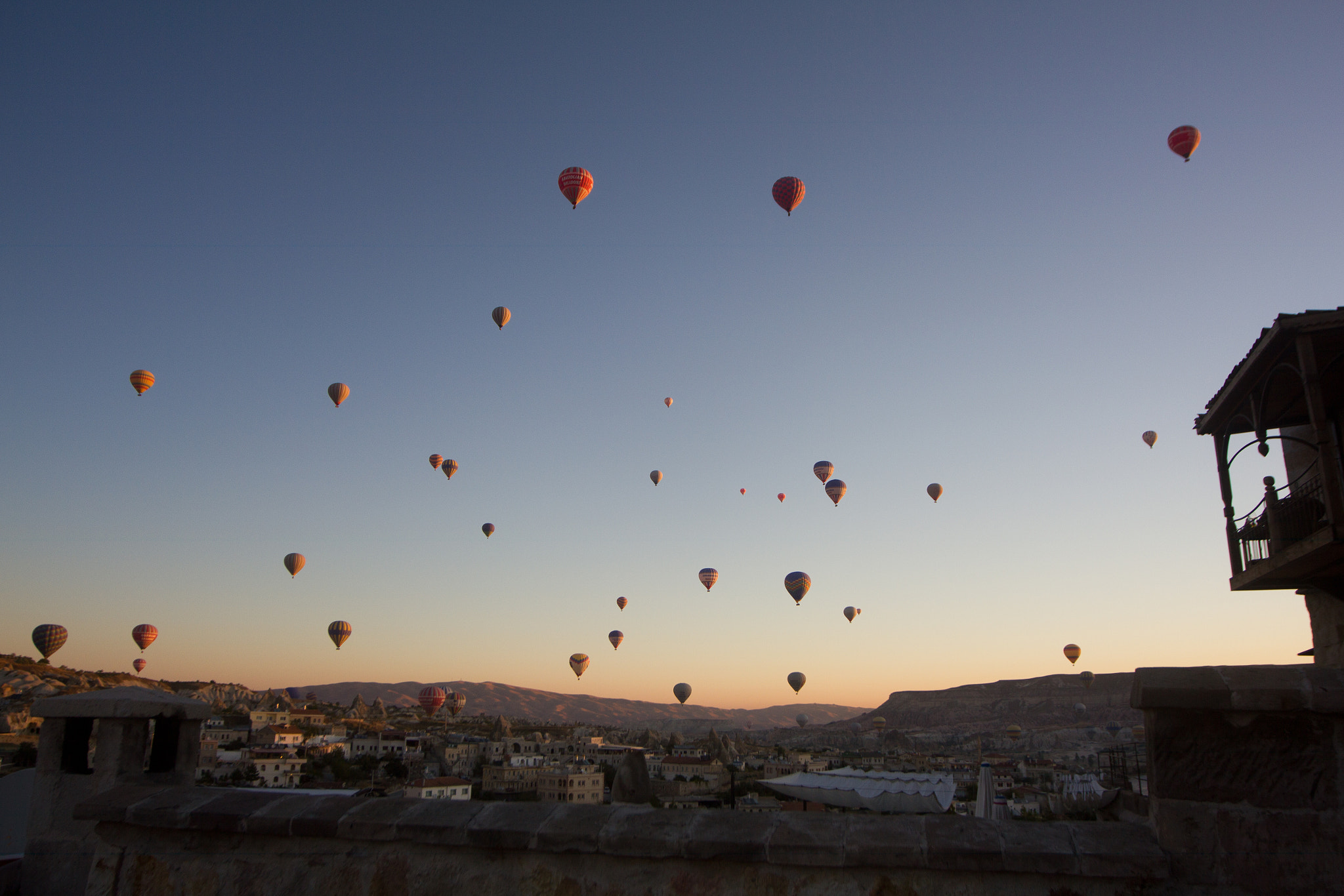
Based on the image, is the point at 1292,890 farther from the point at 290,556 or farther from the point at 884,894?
the point at 290,556

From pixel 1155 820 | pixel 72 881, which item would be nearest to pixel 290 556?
pixel 72 881

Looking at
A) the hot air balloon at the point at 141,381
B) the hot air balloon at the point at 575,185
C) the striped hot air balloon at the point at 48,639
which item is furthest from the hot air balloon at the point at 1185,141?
the striped hot air balloon at the point at 48,639

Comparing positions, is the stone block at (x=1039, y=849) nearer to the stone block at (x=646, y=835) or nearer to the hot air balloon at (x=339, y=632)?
the stone block at (x=646, y=835)

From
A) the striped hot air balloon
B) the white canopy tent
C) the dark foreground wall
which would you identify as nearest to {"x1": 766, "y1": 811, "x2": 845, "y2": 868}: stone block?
the dark foreground wall

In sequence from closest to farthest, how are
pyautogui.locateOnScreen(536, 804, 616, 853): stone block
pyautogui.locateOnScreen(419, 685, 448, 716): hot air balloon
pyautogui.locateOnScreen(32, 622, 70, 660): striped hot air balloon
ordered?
1. pyautogui.locateOnScreen(536, 804, 616, 853): stone block
2. pyautogui.locateOnScreen(32, 622, 70, 660): striped hot air balloon
3. pyautogui.locateOnScreen(419, 685, 448, 716): hot air balloon

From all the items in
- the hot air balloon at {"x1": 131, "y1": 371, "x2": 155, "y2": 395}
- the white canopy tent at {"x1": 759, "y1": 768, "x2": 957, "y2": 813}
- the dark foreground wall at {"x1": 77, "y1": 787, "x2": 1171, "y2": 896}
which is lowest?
the white canopy tent at {"x1": 759, "y1": 768, "x2": 957, "y2": 813}

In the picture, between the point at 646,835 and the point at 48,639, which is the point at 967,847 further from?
the point at 48,639

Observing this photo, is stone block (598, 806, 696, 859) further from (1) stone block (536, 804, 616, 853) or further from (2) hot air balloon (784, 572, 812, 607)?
(2) hot air balloon (784, 572, 812, 607)
